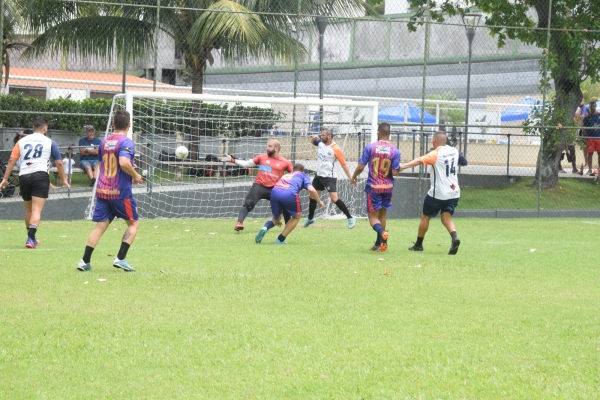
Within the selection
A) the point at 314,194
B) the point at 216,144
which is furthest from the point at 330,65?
the point at 314,194

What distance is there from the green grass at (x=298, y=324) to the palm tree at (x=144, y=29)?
7639 mm

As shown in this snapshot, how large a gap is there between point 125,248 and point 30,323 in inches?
122

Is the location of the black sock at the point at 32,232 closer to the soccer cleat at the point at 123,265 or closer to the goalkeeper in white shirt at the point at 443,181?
the soccer cleat at the point at 123,265

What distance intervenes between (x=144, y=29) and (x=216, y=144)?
2982 millimetres

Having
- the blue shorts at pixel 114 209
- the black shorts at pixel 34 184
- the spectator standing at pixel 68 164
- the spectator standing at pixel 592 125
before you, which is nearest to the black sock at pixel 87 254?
the blue shorts at pixel 114 209

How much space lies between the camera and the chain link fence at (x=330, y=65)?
64.1 feet

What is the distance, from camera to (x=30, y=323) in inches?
283

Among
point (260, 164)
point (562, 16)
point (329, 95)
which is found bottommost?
point (260, 164)

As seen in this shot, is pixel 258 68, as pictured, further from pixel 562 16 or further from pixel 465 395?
pixel 465 395

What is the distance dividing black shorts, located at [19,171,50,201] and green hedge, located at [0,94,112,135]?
8.51 metres

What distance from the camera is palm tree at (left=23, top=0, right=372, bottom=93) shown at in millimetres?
19328

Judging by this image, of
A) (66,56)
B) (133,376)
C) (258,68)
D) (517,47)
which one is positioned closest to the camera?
(133,376)

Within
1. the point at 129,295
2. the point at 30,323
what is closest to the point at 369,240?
the point at 129,295

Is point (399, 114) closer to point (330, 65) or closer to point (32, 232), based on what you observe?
point (330, 65)
